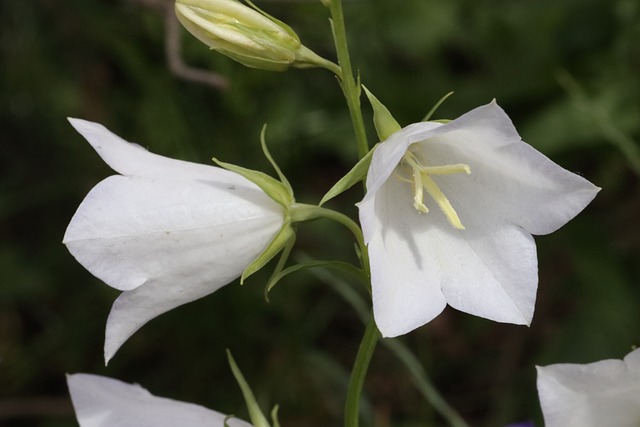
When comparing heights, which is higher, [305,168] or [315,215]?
[315,215]

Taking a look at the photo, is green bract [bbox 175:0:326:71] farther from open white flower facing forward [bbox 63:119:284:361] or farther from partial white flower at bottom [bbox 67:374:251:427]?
partial white flower at bottom [bbox 67:374:251:427]

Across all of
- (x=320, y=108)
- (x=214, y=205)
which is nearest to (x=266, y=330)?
(x=320, y=108)

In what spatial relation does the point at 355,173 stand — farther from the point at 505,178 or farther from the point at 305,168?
the point at 305,168

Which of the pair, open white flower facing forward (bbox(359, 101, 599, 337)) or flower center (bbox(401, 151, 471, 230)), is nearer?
open white flower facing forward (bbox(359, 101, 599, 337))

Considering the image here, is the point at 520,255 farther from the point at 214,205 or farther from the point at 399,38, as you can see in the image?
the point at 399,38

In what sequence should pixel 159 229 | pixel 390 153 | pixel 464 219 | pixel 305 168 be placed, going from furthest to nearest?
1. pixel 305 168
2. pixel 464 219
3. pixel 159 229
4. pixel 390 153

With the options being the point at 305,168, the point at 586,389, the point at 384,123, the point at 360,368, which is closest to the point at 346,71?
the point at 384,123

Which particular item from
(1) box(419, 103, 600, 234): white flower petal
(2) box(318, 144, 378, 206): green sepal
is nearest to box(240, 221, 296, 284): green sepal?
(2) box(318, 144, 378, 206): green sepal

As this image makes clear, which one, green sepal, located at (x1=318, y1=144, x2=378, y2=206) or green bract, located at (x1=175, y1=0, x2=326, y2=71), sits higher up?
green bract, located at (x1=175, y1=0, x2=326, y2=71)

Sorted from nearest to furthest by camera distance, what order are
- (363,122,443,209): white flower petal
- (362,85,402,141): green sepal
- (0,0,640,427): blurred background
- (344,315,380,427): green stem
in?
(363,122,443,209): white flower petal < (362,85,402,141): green sepal < (344,315,380,427): green stem < (0,0,640,427): blurred background
